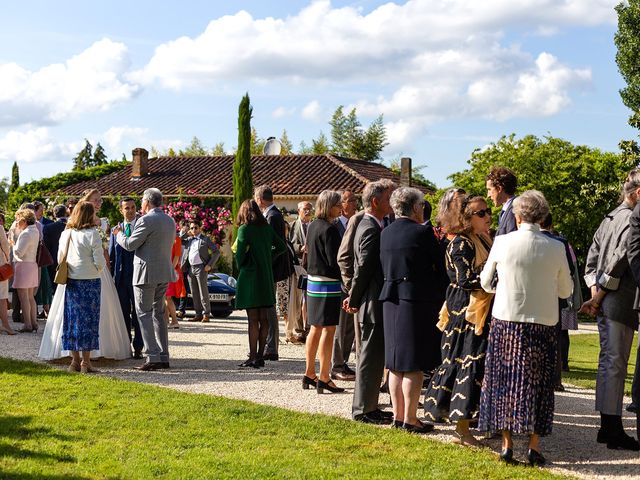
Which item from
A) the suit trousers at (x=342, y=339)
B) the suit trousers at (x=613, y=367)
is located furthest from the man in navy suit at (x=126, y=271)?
the suit trousers at (x=613, y=367)

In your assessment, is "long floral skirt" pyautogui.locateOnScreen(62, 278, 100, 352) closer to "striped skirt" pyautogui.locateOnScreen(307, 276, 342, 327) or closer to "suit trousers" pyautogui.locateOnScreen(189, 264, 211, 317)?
"striped skirt" pyautogui.locateOnScreen(307, 276, 342, 327)

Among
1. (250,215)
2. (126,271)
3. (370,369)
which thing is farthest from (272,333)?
(370,369)

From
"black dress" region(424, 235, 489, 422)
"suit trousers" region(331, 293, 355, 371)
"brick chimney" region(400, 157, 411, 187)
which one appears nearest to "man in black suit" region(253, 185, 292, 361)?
"suit trousers" region(331, 293, 355, 371)

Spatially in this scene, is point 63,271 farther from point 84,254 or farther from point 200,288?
point 200,288

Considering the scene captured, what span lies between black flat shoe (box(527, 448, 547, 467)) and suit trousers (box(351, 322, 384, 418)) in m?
1.82

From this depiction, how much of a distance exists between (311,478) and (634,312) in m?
3.14

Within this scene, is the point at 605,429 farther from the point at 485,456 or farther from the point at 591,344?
the point at 591,344

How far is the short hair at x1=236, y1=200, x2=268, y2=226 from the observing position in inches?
440

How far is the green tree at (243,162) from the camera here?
37.5m

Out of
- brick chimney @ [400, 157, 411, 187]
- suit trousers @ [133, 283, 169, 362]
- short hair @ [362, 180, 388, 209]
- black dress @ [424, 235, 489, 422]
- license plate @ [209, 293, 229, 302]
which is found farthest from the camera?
brick chimney @ [400, 157, 411, 187]

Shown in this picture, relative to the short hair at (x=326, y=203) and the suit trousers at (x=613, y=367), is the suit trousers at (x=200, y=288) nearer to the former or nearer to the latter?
the short hair at (x=326, y=203)

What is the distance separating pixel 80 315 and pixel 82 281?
16.2 inches

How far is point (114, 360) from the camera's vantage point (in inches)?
469

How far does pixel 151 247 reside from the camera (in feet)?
35.7
